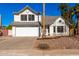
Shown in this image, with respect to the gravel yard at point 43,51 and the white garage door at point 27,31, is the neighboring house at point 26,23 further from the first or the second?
the gravel yard at point 43,51

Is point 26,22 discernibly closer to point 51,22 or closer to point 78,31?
point 51,22

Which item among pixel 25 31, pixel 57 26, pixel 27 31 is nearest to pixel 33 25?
pixel 27 31

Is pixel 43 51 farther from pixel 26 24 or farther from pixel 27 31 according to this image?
pixel 26 24

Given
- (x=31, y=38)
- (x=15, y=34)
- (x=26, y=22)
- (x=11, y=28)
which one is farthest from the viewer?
(x=26, y=22)

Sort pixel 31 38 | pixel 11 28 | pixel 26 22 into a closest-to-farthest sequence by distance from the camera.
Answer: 1. pixel 31 38
2. pixel 11 28
3. pixel 26 22

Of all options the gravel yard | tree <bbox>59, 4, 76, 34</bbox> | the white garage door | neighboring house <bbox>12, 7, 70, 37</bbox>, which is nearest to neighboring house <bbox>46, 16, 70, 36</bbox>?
neighboring house <bbox>12, 7, 70, 37</bbox>

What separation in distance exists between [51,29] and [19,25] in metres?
3.94

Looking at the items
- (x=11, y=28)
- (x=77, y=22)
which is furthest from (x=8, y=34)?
(x=77, y=22)

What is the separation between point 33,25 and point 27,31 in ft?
6.69

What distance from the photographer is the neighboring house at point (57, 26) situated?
100 feet

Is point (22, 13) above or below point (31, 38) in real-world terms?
Answer: above

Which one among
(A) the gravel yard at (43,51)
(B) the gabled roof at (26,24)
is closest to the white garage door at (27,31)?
(B) the gabled roof at (26,24)

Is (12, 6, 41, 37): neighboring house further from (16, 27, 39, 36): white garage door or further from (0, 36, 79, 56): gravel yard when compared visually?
(0, 36, 79, 56): gravel yard

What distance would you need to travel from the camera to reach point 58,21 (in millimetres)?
34031
